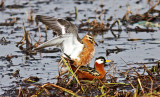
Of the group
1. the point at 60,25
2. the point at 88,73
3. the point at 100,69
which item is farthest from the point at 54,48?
the point at 88,73

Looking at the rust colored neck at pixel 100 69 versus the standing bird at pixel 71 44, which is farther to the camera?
the standing bird at pixel 71 44

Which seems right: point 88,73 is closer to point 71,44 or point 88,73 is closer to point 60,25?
point 71,44

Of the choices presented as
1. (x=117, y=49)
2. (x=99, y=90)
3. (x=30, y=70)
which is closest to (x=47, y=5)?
(x=117, y=49)

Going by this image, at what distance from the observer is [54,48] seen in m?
11.1

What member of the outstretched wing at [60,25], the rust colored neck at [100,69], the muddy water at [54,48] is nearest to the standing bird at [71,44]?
the outstretched wing at [60,25]

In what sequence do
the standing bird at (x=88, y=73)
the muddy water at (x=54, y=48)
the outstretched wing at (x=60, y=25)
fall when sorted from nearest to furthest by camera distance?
the standing bird at (x=88, y=73) → the outstretched wing at (x=60, y=25) → the muddy water at (x=54, y=48)

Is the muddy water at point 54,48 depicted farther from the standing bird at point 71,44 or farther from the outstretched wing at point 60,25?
the outstretched wing at point 60,25

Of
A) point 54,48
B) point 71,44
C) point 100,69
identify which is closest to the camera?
point 100,69

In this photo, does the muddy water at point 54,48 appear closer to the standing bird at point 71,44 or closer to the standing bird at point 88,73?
the standing bird at point 88,73

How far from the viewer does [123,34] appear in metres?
12.6

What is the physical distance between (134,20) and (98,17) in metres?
1.40

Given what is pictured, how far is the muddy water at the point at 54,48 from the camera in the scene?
29.1 feet

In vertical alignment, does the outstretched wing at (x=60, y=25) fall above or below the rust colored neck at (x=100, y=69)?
above

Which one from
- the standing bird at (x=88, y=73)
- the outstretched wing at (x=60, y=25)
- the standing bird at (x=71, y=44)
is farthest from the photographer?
the standing bird at (x=71, y=44)
